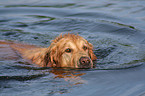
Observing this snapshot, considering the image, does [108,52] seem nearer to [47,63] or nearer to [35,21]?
[47,63]

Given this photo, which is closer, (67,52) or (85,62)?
(85,62)

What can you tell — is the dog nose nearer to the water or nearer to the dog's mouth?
the dog's mouth

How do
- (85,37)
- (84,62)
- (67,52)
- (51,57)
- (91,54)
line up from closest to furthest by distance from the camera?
(84,62) < (67,52) < (51,57) < (91,54) < (85,37)

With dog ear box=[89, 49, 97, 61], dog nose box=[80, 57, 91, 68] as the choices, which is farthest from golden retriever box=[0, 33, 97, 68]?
dog ear box=[89, 49, 97, 61]

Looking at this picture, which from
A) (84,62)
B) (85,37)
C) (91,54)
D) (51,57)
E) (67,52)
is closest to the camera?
(84,62)

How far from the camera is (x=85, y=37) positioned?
1212 centimetres

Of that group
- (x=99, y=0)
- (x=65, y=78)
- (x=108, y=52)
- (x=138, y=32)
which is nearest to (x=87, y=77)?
(x=65, y=78)

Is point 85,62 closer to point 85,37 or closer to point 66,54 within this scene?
point 66,54

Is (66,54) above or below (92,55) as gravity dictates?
above

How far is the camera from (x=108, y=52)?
34.1 feet

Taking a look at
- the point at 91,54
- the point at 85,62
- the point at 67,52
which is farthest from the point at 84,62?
the point at 91,54

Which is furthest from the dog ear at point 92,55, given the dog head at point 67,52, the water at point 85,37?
the dog head at point 67,52

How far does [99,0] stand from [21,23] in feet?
22.2

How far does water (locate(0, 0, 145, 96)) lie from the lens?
7258 mm
